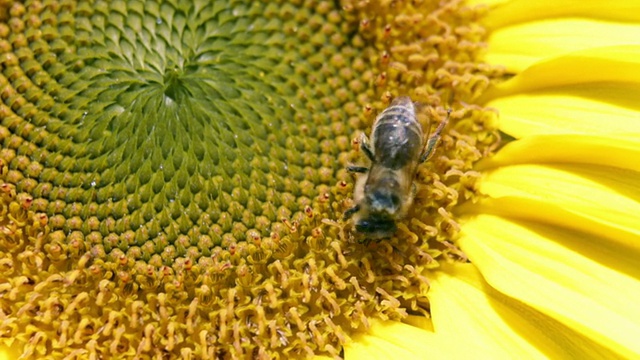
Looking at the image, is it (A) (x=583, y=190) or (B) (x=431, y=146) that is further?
(A) (x=583, y=190)

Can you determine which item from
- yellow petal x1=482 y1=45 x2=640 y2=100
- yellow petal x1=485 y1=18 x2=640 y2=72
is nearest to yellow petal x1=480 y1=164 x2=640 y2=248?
yellow petal x1=482 y1=45 x2=640 y2=100

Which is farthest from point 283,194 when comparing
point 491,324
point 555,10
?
point 555,10

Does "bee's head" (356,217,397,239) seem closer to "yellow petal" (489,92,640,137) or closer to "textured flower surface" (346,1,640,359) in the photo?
"textured flower surface" (346,1,640,359)

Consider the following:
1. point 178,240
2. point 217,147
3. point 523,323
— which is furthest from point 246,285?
point 523,323

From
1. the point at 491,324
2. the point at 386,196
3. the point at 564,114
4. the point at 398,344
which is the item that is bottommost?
the point at 398,344

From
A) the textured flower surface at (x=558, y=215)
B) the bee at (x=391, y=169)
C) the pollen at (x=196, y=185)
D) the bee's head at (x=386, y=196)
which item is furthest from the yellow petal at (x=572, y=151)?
the bee's head at (x=386, y=196)

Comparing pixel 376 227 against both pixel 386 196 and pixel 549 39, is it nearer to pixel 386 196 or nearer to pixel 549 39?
pixel 386 196
